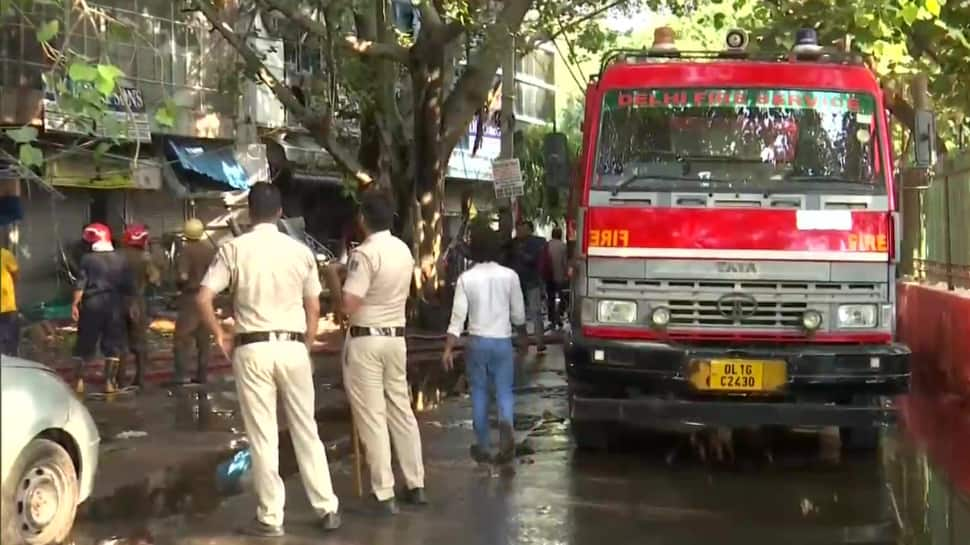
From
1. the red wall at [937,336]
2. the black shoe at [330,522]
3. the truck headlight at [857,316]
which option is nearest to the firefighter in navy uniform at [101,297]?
the black shoe at [330,522]

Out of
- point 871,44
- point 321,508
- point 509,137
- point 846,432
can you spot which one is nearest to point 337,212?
point 509,137

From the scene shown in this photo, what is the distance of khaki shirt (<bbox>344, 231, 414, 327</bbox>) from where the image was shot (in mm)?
7043

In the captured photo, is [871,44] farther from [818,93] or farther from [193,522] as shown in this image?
[193,522]

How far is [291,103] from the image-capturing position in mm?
15828

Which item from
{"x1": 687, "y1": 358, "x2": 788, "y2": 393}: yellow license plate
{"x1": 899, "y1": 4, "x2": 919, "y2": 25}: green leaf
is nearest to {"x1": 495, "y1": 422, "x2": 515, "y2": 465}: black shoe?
{"x1": 687, "y1": 358, "x2": 788, "y2": 393}: yellow license plate

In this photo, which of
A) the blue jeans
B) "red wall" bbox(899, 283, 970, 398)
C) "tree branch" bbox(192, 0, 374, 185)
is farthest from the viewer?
"tree branch" bbox(192, 0, 374, 185)

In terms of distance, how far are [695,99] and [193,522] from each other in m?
4.38

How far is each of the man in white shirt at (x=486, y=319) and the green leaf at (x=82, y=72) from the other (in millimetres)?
2867

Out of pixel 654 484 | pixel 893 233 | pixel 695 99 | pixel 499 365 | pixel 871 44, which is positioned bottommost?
pixel 654 484

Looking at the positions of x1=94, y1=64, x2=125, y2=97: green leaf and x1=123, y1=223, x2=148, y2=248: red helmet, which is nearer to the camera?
x1=94, y1=64, x2=125, y2=97: green leaf

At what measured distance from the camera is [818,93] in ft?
27.9

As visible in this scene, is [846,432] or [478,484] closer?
[478,484]

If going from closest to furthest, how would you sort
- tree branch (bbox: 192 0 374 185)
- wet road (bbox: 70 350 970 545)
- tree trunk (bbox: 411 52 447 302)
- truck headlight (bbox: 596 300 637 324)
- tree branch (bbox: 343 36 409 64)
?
wet road (bbox: 70 350 970 545), truck headlight (bbox: 596 300 637 324), tree branch (bbox: 192 0 374 185), tree branch (bbox: 343 36 409 64), tree trunk (bbox: 411 52 447 302)

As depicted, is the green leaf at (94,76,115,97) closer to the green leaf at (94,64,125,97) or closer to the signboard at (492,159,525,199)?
the green leaf at (94,64,125,97)
